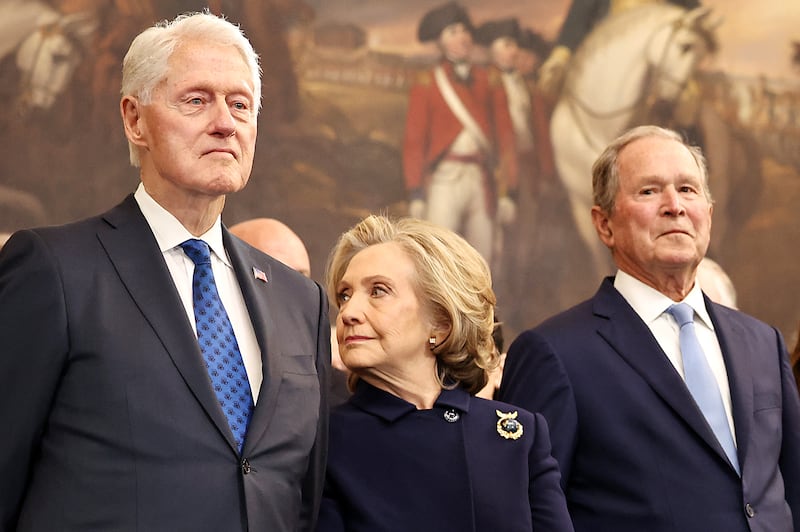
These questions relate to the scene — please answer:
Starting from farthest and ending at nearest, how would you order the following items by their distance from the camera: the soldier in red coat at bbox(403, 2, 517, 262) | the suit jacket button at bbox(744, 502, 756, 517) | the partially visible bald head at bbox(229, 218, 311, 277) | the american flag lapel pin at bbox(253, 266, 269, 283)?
the soldier in red coat at bbox(403, 2, 517, 262), the partially visible bald head at bbox(229, 218, 311, 277), the suit jacket button at bbox(744, 502, 756, 517), the american flag lapel pin at bbox(253, 266, 269, 283)

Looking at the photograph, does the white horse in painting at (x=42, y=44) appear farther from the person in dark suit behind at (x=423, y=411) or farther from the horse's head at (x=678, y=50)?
the person in dark suit behind at (x=423, y=411)

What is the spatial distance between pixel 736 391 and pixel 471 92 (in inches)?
225

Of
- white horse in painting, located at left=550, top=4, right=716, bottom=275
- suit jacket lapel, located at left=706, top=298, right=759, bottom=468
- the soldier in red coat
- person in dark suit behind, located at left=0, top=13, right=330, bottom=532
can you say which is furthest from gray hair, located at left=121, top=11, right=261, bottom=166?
white horse in painting, located at left=550, top=4, right=716, bottom=275

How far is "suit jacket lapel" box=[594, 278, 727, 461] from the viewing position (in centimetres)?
349

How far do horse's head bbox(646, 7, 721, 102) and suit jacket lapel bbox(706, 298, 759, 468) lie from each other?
5800mm

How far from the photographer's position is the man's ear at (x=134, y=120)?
2.89 meters

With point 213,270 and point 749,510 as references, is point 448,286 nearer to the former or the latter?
point 213,270

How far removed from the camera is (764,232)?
9.23 metres

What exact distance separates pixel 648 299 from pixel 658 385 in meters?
0.37

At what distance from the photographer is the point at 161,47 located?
2.86 meters

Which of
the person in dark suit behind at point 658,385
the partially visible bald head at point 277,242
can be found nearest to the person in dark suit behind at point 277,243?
the partially visible bald head at point 277,242

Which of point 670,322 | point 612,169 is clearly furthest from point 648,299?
point 612,169

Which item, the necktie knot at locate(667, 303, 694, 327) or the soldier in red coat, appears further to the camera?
the soldier in red coat

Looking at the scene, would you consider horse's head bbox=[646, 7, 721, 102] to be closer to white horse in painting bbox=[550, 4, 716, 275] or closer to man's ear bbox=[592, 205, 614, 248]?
white horse in painting bbox=[550, 4, 716, 275]
